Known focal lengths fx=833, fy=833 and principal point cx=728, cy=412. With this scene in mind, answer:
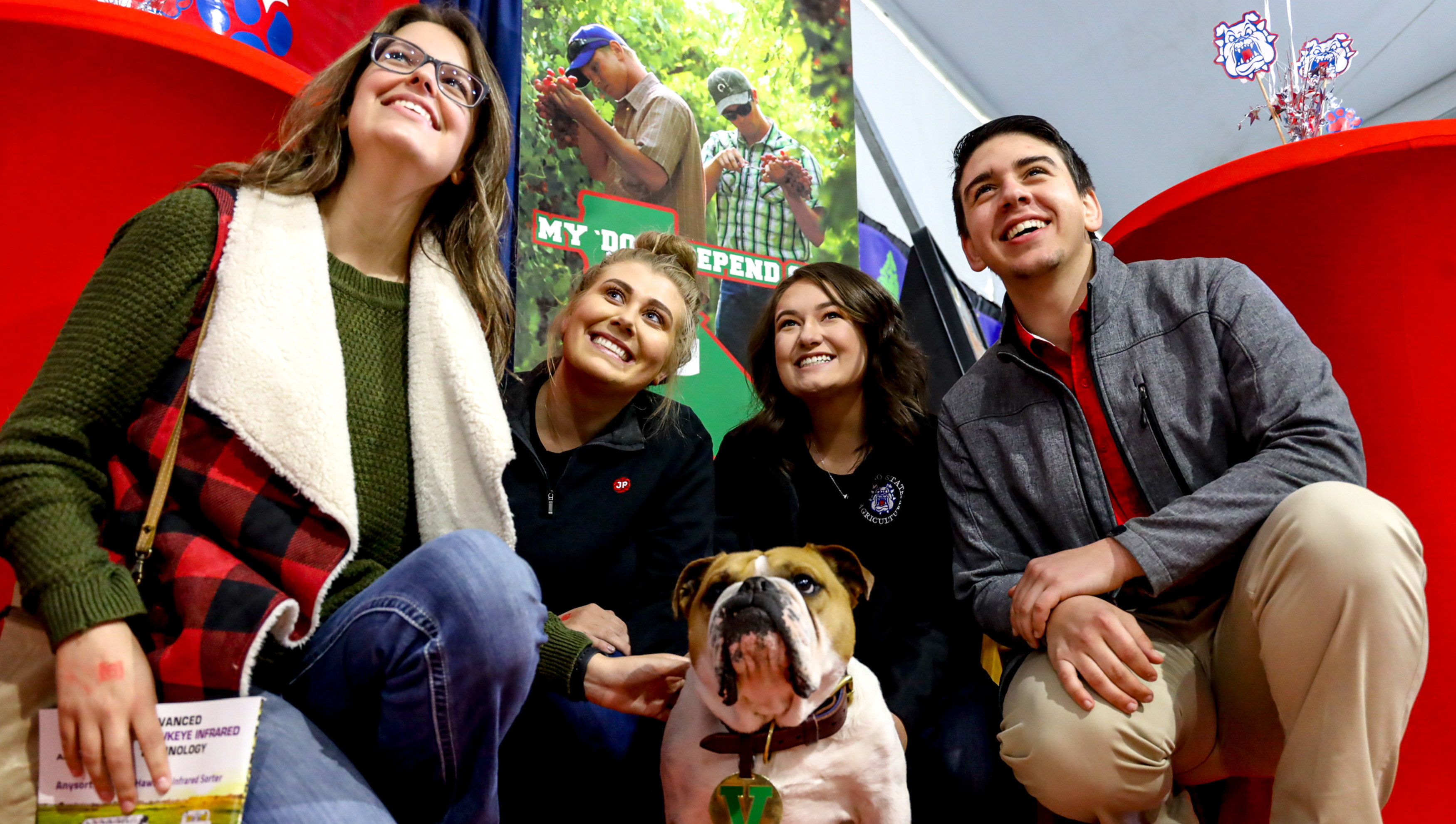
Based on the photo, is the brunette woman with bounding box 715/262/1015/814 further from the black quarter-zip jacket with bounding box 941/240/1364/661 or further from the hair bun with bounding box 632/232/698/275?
the hair bun with bounding box 632/232/698/275

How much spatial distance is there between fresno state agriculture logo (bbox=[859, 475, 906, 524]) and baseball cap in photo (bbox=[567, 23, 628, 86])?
197cm

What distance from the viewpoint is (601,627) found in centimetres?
173

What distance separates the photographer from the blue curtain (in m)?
2.88

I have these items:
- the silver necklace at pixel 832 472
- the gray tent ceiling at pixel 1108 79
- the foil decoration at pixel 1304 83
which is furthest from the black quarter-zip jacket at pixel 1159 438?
the gray tent ceiling at pixel 1108 79

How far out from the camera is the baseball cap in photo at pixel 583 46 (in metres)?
3.11

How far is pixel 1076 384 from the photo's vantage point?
1.90 m

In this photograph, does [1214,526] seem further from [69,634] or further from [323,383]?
[69,634]

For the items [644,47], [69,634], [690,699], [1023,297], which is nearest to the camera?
[69,634]

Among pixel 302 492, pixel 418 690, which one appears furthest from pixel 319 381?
pixel 418 690

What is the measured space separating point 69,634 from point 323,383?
47 cm

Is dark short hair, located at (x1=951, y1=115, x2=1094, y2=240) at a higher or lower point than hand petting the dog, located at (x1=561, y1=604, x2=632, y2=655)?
Result: higher

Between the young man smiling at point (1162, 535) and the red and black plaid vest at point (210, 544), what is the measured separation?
131 centimetres

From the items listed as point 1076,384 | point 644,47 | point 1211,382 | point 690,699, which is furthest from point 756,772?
point 644,47

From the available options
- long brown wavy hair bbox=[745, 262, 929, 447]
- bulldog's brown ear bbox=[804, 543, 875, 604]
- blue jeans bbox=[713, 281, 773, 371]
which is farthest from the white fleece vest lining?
blue jeans bbox=[713, 281, 773, 371]
